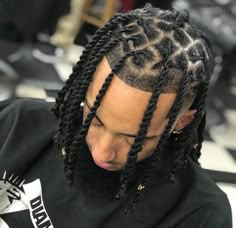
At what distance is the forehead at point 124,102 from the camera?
0.83 meters

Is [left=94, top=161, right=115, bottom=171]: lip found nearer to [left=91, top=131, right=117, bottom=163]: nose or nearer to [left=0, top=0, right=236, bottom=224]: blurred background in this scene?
[left=91, top=131, right=117, bottom=163]: nose

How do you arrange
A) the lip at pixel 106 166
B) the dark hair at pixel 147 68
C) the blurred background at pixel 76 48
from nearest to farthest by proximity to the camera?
the dark hair at pixel 147 68 → the lip at pixel 106 166 → the blurred background at pixel 76 48

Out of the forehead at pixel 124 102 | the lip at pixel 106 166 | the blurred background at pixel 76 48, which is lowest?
the blurred background at pixel 76 48

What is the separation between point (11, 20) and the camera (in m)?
2.30

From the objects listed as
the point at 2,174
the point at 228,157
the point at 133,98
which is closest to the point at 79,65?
the point at 133,98

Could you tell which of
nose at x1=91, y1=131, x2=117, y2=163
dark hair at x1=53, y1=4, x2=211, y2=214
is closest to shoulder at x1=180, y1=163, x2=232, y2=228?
dark hair at x1=53, y1=4, x2=211, y2=214

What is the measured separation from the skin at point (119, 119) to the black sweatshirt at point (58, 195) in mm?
112

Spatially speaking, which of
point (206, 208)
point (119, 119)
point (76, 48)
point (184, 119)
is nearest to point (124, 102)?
point (119, 119)

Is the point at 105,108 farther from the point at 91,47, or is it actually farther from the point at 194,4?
the point at 194,4

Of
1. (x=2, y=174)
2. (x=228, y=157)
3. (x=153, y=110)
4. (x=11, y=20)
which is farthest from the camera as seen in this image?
(x=228, y=157)

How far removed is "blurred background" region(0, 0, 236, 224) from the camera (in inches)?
90.7

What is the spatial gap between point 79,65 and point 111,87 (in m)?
0.12

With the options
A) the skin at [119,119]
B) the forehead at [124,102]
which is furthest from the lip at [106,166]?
the forehead at [124,102]

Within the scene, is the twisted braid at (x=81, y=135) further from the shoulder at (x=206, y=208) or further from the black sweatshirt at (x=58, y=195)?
the shoulder at (x=206, y=208)
